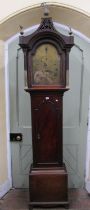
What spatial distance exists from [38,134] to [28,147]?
0.57 m

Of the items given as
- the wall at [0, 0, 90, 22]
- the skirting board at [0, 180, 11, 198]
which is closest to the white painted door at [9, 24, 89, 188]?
the skirting board at [0, 180, 11, 198]

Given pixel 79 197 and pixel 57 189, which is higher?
pixel 57 189

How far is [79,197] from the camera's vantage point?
2.64 metres

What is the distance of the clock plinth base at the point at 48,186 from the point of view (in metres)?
2.29

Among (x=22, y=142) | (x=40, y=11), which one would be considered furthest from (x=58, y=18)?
(x=22, y=142)

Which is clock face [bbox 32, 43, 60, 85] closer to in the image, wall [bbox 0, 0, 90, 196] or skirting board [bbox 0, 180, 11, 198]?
wall [bbox 0, 0, 90, 196]

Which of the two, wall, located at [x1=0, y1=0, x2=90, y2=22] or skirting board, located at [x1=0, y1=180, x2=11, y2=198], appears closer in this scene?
wall, located at [x1=0, y1=0, x2=90, y2=22]

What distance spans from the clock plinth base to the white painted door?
0.48m

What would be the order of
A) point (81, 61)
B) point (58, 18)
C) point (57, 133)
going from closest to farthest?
1. point (57, 133)
2. point (58, 18)
3. point (81, 61)

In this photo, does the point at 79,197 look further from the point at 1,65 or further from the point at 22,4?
the point at 22,4

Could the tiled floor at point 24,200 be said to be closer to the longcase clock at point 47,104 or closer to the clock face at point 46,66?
the longcase clock at point 47,104

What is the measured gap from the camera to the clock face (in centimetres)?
211

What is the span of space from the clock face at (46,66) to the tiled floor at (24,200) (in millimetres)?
1296

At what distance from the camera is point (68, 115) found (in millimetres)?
2703
